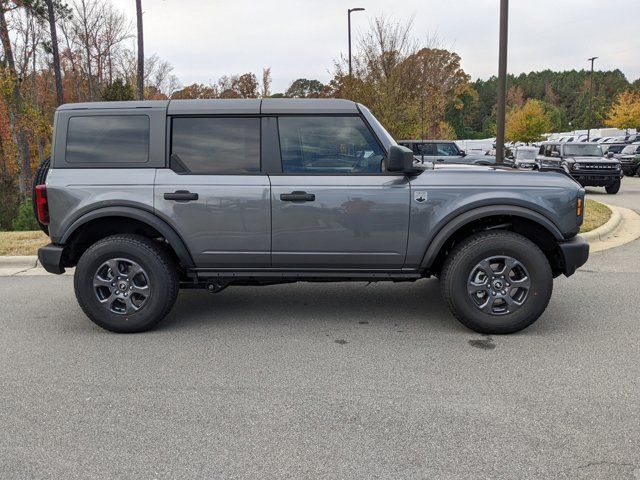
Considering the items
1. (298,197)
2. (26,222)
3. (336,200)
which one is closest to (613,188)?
(336,200)

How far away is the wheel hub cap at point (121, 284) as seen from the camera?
14.9 ft

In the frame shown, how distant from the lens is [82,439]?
293 centimetres

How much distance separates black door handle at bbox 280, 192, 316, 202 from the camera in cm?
438

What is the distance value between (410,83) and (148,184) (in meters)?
18.6

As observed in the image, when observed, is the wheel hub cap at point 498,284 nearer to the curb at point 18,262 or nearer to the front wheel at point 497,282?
the front wheel at point 497,282

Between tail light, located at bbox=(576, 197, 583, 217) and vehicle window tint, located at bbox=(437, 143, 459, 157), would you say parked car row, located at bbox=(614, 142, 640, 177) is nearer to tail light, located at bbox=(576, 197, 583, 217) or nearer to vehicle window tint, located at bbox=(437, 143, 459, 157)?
vehicle window tint, located at bbox=(437, 143, 459, 157)

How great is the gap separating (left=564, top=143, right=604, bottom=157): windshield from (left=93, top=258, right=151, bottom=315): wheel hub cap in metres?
16.7

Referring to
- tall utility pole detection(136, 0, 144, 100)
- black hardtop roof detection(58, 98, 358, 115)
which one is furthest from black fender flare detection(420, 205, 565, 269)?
tall utility pole detection(136, 0, 144, 100)

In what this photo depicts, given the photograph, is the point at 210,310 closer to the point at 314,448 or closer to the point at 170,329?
the point at 170,329

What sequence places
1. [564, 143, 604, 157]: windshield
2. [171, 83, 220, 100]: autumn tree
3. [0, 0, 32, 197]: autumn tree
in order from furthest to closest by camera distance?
[171, 83, 220, 100]: autumn tree, [0, 0, 32, 197]: autumn tree, [564, 143, 604, 157]: windshield

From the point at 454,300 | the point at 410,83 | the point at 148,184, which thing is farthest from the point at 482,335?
the point at 410,83

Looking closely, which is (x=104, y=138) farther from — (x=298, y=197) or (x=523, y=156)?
(x=523, y=156)

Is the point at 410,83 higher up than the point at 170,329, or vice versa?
the point at 410,83

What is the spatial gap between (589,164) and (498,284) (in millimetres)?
14321
